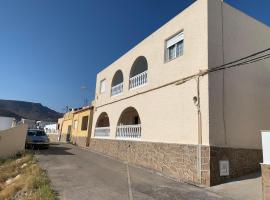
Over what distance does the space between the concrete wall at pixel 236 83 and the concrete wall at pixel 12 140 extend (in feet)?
43.7

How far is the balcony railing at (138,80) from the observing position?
1422cm

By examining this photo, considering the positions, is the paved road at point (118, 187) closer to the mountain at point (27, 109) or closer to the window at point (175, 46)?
the window at point (175, 46)

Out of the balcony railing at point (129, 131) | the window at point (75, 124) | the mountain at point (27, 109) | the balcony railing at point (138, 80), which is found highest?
the mountain at point (27, 109)

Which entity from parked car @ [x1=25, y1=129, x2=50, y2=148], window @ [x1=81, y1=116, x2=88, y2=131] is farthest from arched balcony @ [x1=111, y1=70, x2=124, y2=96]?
parked car @ [x1=25, y1=129, x2=50, y2=148]

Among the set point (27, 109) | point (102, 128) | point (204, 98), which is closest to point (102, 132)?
point (102, 128)

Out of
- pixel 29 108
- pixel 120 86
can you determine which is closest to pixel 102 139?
pixel 120 86

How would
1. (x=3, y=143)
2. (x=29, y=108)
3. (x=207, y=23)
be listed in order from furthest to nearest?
(x=29, y=108), (x=3, y=143), (x=207, y=23)

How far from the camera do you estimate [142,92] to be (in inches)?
542

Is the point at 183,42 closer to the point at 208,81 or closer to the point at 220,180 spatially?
the point at 208,81

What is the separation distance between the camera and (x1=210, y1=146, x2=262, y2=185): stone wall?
8477mm

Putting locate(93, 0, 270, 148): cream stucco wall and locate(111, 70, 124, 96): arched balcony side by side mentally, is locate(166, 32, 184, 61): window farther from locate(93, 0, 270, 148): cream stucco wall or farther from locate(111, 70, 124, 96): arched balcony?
locate(111, 70, 124, 96): arched balcony

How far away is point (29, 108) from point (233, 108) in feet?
344

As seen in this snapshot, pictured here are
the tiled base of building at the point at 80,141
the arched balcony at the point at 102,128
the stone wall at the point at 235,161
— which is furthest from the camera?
the tiled base of building at the point at 80,141


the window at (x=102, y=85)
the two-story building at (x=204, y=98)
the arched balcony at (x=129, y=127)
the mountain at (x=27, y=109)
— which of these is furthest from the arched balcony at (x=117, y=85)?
the mountain at (x=27, y=109)
